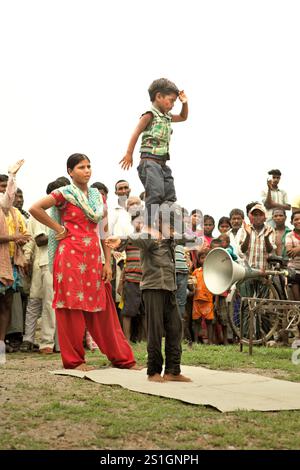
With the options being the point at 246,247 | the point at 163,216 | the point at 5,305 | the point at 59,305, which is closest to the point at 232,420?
the point at 163,216

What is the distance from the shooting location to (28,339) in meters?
9.39

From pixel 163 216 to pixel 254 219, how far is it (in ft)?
14.2

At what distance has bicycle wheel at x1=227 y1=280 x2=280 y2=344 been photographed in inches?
369

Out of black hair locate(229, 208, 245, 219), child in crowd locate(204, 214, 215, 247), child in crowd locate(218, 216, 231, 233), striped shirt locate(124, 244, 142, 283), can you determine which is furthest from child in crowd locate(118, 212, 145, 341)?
black hair locate(229, 208, 245, 219)

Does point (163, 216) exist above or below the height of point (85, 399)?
above

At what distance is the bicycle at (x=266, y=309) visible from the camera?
844 cm

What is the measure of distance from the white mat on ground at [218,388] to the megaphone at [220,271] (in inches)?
56.9

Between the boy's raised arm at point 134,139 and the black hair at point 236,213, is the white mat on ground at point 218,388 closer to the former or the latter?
the boy's raised arm at point 134,139

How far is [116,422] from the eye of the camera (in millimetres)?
4316

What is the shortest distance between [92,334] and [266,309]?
2322 millimetres

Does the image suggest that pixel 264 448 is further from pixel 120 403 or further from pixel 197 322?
pixel 197 322

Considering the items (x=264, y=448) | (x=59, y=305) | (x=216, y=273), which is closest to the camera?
(x=264, y=448)

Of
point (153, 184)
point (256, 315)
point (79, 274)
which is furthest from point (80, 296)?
point (256, 315)

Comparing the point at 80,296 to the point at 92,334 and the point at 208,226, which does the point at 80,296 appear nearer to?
the point at 92,334
